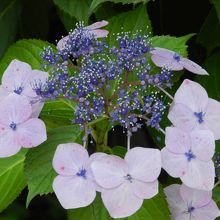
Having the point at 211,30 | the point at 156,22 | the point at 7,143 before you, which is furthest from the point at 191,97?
the point at 156,22

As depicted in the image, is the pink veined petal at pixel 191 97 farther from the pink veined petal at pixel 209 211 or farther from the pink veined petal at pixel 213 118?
the pink veined petal at pixel 209 211

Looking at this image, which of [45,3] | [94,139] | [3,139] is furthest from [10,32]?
[3,139]

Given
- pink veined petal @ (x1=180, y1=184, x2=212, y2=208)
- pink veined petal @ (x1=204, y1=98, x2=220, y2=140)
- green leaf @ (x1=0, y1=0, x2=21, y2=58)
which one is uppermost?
pink veined petal @ (x1=204, y1=98, x2=220, y2=140)

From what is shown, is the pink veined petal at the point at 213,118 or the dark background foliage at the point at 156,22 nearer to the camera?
the pink veined petal at the point at 213,118

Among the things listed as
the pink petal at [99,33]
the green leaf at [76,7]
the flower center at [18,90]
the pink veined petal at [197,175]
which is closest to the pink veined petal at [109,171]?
the pink veined petal at [197,175]

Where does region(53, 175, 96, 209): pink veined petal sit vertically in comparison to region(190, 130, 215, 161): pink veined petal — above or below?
below

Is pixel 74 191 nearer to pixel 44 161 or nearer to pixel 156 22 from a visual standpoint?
→ pixel 44 161

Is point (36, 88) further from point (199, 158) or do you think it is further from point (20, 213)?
point (20, 213)

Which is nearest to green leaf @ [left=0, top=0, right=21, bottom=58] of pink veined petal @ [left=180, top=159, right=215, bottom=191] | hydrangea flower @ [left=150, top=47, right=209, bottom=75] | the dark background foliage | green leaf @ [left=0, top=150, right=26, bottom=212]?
the dark background foliage

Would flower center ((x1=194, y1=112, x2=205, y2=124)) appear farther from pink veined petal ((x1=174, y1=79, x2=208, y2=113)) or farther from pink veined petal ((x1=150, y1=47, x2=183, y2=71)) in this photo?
pink veined petal ((x1=150, y1=47, x2=183, y2=71))
